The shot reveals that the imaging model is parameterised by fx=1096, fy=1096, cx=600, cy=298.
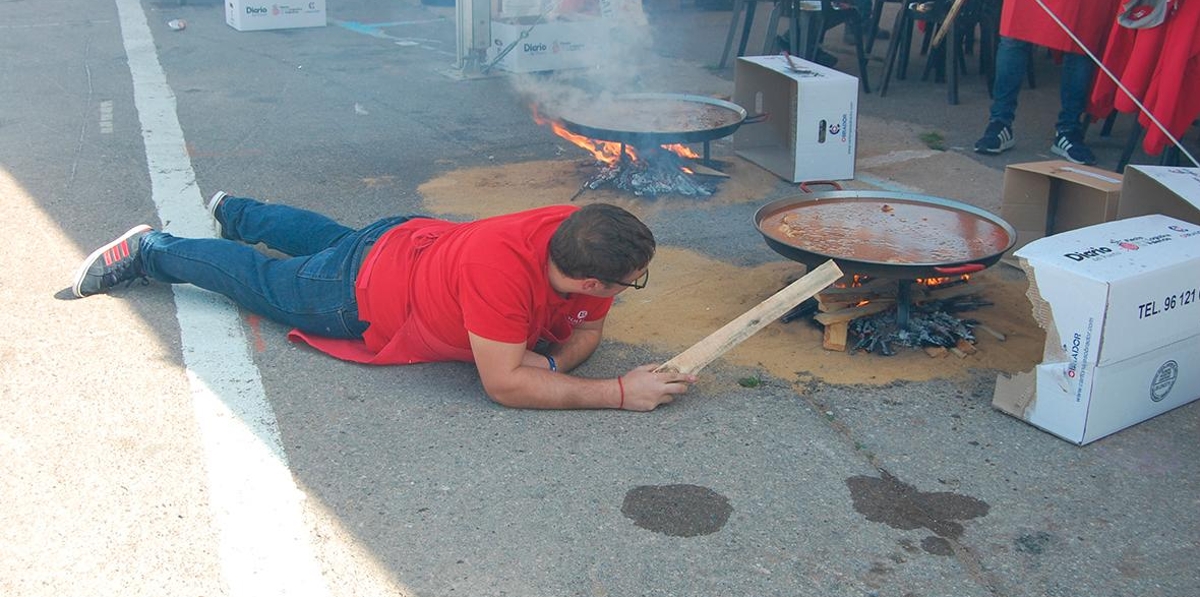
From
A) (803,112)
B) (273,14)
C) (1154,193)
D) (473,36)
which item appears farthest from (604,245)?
(273,14)

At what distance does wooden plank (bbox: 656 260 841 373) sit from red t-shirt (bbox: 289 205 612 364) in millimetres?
373

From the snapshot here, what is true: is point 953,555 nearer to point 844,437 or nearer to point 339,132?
point 844,437

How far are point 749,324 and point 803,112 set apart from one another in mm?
2760

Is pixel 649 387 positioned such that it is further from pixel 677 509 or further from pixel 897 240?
pixel 897 240

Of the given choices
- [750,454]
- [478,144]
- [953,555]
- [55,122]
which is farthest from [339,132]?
[953,555]

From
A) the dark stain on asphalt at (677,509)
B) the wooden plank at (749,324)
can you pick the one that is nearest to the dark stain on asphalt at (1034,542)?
the dark stain on asphalt at (677,509)

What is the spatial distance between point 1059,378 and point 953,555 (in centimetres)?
84

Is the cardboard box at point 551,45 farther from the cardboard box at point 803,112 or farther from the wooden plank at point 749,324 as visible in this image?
the wooden plank at point 749,324

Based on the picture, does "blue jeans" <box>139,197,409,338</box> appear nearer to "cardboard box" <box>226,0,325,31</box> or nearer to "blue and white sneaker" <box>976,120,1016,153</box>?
"blue and white sneaker" <box>976,120,1016,153</box>

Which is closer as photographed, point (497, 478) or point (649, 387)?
point (497, 478)

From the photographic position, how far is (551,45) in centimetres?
953

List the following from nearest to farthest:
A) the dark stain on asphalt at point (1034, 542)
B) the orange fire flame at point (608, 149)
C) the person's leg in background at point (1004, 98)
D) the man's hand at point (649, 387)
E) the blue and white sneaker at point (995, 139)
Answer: the dark stain on asphalt at point (1034, 542) → the man's hand at point (649, 387) → the orange fire flame at point (608, 149) → the person's leg in background at point (1004, 98) → the blue and white sneaker at point (995, 139)

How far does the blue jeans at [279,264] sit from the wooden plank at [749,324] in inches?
46.3

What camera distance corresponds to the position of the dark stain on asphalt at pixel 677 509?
306 cm
